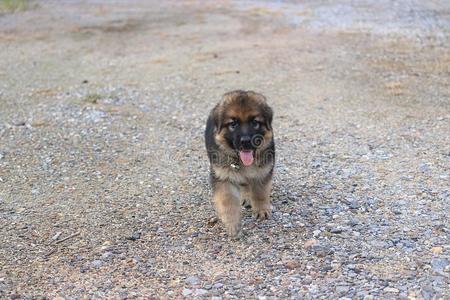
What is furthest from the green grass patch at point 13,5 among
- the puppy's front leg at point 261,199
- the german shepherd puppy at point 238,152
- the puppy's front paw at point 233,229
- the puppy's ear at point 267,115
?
the puppy's front paw at point 233,229

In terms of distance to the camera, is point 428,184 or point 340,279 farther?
point 428,184

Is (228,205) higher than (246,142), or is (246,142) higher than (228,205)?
(246,142)

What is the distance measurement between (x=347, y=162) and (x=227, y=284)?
271 centimetres

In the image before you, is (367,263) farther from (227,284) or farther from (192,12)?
(192,12)

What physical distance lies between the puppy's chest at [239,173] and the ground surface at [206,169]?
0.42 m

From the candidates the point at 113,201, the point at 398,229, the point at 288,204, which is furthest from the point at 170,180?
the point at 398,229

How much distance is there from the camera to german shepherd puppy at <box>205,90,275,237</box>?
482 cm

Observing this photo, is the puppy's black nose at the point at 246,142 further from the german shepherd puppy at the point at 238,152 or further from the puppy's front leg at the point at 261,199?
the puppy's front leg at the point at 261,199

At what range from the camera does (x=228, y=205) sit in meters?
5.00

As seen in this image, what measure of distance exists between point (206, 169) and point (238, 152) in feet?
5.45

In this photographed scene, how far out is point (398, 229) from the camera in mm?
5016

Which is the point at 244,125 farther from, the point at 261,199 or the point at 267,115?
the point at 261,199

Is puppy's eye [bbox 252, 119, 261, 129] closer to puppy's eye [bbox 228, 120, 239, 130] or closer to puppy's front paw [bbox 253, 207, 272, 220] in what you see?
puppy's eye [bbox 228, 120, 239, 130]

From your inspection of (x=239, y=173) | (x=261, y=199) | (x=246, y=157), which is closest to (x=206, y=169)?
(x=261, y=199)
